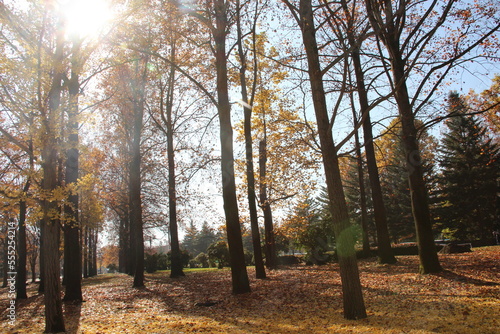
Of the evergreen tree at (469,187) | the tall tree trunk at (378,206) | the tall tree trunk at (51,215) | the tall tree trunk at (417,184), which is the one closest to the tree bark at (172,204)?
the tall tree trunk at (378,206)

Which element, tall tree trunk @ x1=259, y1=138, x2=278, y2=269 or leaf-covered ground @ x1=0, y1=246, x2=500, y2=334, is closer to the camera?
leaf-covered ground @ x1=0, y1=246, x2=500, y2=334

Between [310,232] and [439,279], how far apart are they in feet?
39.0

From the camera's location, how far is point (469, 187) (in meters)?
23.9

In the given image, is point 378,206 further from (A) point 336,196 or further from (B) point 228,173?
(A) point 336,196

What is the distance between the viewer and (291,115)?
15.9 meters

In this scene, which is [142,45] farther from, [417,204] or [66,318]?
[417,204]

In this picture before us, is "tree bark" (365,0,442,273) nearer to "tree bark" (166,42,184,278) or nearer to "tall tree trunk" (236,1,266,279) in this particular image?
"tall tree trunk" (236,1,266,279)

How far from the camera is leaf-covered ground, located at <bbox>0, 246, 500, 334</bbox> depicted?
204 inches

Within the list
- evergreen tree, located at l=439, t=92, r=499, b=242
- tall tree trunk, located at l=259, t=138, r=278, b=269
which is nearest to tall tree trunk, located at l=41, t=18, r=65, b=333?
tall tree trunk, located at l=259, t=138, r=278, b=269

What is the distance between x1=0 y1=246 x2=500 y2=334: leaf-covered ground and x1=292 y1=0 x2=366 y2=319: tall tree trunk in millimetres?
424

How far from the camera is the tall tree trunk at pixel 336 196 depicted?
219 inches

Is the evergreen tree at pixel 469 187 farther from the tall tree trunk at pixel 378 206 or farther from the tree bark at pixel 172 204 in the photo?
the tree bark at pixel 172 204

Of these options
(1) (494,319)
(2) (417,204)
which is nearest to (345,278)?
(1) (494,319)

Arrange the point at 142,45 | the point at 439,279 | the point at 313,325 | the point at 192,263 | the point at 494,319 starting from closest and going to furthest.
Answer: the point at 494,319 < the point at 313,325 < the point at 439,279 < the point at 142,45 < the point at 192,263
